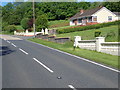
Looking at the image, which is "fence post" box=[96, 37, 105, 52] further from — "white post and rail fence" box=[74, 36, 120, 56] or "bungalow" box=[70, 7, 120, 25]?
"bungalow" box=[70, 7, 120, 25]

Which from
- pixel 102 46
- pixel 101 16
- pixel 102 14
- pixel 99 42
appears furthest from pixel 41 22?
pixel 102 46

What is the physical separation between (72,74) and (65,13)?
8883cm

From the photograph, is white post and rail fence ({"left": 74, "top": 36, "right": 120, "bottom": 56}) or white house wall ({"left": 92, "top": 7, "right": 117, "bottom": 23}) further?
white house wall ({"left": 92, "top": 7, "right": 117, "bottom": 23})

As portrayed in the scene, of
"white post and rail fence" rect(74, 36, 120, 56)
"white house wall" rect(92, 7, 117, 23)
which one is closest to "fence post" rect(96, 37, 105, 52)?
"white post and rail fence" rect(74, 36, 120, 56)

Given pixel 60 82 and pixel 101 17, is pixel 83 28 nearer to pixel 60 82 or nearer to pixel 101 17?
pixel 101 17

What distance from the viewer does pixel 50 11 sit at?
103562 millimetres

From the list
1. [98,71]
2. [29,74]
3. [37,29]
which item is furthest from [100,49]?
[37,29]

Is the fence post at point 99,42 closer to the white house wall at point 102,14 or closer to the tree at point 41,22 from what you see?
the tree at point 41,22

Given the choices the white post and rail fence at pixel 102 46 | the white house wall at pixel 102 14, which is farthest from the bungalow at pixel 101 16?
the white post and rail fence at pixel 102 46

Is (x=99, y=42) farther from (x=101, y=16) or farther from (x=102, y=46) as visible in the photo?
(x=101, y=16)

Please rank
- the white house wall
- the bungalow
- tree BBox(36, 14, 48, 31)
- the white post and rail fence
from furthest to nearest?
the white house wall
the bungalow
tree BBox(36, 14, 48, 31)
the white post and rail fence

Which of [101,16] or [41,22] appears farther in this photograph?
[101,16]

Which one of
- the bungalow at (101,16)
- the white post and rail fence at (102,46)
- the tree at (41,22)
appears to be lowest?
the white post and rail fence at (102,46)

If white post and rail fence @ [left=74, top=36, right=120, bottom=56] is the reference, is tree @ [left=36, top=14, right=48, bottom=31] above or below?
above
